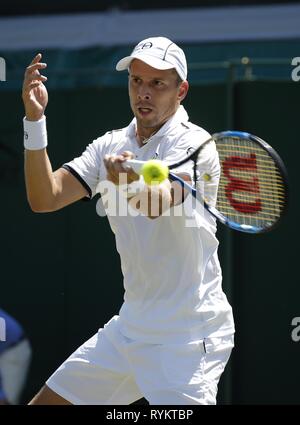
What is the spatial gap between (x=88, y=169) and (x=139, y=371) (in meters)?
0.86

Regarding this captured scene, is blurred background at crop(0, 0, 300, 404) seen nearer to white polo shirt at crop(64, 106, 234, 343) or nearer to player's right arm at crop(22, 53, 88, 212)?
white polo shirt at crop(64, 106, 234, 343)

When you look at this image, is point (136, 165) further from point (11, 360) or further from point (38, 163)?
point (11, 360)

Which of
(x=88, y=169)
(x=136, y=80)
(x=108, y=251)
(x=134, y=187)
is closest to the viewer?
(x=134, y=187)

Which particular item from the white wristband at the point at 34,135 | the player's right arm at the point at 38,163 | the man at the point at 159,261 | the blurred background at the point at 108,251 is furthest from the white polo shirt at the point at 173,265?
the blurred background at the point at 108,251

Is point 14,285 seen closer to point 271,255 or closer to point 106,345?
point 271,255

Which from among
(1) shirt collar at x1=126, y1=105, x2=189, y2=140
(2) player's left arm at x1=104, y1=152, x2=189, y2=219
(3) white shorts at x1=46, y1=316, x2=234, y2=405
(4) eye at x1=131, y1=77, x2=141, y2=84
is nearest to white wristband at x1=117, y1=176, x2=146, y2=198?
(2) player's left arm at x1=104, y1=152, x2=189, y2=219

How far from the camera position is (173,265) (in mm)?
4391

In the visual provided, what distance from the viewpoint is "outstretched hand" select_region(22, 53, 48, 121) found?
4375 mm

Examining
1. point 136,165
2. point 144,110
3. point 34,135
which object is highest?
point 144,110

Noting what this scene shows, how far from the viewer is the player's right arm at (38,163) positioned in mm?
Answer: 4383

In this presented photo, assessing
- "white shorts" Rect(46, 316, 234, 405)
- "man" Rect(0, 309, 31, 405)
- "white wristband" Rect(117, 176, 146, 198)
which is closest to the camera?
"white wristband" Rect(117, 176, 146, 198)

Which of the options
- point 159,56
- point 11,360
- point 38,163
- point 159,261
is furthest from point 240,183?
point 11,360

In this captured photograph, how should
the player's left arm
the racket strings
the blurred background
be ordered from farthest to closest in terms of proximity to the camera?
1. the blurred background
2. the racket strings
3. the player's left arm

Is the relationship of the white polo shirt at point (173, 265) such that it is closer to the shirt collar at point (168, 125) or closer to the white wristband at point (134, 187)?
the shirt collar at point (168, 125)
